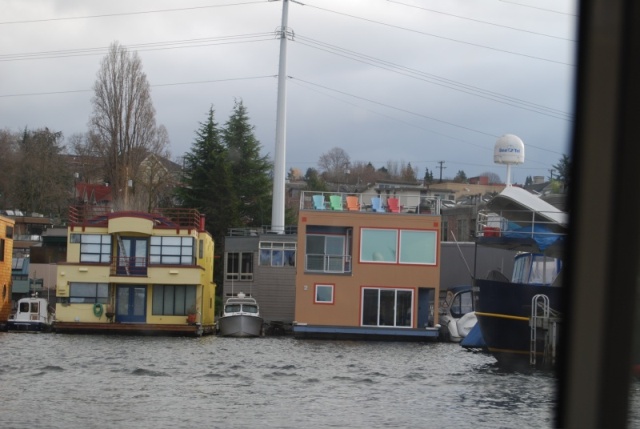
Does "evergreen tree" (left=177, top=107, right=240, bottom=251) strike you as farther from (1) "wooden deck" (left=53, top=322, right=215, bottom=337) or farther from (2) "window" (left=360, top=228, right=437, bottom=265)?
(2) "window" (left=360, top=228, right=437, bottom=265)

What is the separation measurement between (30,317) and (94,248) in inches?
197

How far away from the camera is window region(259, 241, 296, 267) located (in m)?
47.8

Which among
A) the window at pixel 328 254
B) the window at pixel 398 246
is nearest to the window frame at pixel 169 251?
the window at pixel 328 254

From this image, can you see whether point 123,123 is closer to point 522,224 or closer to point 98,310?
point 98,310

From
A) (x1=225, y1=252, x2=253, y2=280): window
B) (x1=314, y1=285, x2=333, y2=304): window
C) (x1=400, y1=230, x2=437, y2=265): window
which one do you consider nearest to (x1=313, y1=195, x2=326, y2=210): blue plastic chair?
(x1=314, y1=285, x2=333, y2=304): window

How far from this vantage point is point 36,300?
153 ft

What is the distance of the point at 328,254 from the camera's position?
41406 mm

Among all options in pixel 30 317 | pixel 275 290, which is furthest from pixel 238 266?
pixel 30 317

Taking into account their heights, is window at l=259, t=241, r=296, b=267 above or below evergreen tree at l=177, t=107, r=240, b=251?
below

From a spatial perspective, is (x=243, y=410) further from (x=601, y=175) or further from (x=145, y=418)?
(x=601, y=175)

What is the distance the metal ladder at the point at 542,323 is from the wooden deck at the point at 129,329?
22058mm

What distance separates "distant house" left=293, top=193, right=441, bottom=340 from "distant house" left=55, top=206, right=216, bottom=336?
21.3 ft

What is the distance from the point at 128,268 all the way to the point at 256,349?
1406 centimetres

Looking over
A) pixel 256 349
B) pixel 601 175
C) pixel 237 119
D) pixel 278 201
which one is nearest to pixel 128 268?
pixel 278 201
